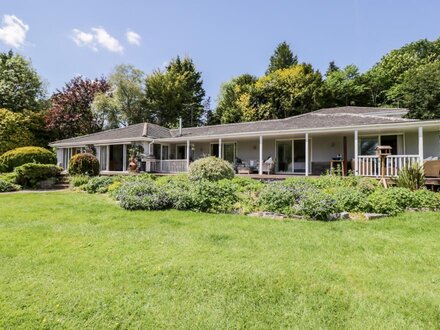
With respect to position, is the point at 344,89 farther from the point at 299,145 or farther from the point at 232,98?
the point at 299,145

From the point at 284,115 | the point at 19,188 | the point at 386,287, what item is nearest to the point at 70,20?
the point at 19,188

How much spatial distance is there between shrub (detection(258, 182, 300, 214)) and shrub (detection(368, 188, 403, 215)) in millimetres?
1817

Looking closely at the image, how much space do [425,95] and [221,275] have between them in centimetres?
1708

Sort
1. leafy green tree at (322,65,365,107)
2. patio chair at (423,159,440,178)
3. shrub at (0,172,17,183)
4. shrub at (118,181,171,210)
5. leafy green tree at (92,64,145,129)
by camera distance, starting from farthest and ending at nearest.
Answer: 1. leafy green tree at (322,65,365,107)
2. leafy green tree at (92,64,145,129)
3. shrub at (0,172,17,183)
4. patio chair at (423,159,440,178)
5. shrub at (118,181,171,210)

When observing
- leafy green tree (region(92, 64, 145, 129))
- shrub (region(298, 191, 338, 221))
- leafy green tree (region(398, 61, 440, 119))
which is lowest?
shrub (region(298, 191, 338, 221))

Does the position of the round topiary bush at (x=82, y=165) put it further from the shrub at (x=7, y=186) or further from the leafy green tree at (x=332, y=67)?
the leafy green tree at (x=332, y=67)

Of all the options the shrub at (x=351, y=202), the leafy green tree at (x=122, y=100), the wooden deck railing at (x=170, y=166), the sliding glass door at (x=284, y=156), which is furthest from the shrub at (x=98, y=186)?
the leafy green tree at (x=122, y=100)

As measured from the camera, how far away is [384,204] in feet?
23.0

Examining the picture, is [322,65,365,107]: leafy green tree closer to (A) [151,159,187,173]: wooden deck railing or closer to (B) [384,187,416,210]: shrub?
(A) [151,159,187,173]: wooden deck railing

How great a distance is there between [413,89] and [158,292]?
18427 millimetres

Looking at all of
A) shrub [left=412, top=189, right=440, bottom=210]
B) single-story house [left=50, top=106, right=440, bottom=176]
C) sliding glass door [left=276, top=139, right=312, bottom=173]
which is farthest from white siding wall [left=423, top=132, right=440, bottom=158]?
shrub [left=412, top=189, right=440, bottom=210]

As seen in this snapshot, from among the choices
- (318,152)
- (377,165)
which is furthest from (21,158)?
(377,165)

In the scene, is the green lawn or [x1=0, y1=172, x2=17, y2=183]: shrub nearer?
the green lawn

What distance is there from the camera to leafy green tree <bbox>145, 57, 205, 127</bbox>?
107ft
